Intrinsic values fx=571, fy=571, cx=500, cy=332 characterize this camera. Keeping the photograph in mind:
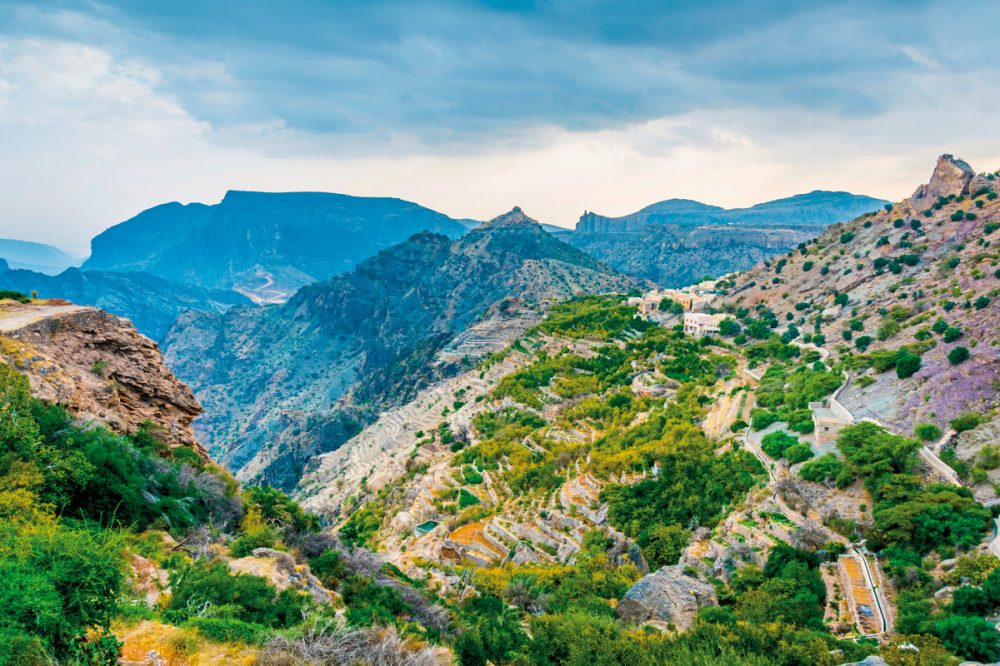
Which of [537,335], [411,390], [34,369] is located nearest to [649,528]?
[34,369]

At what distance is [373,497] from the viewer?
4919 cm

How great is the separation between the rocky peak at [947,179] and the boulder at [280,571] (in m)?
77.5

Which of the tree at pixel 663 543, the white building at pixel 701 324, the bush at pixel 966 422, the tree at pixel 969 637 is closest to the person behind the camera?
the tree at pixel 969 637

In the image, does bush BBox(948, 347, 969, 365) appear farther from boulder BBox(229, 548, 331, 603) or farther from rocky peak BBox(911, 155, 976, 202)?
rocky peak BBox(911, 155, 976, 202)

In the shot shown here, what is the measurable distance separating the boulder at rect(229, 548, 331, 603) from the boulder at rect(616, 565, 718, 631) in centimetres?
1046

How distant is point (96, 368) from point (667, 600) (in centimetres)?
2298

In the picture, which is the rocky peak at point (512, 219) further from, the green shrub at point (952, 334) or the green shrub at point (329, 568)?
the green shrub at point (329, 568)

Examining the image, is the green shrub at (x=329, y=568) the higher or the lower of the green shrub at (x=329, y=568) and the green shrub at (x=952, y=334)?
the lower

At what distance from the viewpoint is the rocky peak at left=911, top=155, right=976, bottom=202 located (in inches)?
2537

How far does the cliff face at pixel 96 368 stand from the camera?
19.4 meters

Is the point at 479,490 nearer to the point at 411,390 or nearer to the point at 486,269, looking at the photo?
the point at 411,390

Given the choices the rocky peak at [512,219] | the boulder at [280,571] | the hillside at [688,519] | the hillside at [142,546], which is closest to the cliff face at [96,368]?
the hillside at [142,546]

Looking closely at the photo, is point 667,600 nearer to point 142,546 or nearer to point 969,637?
point 969,637

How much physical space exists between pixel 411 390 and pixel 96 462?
82.1 m
